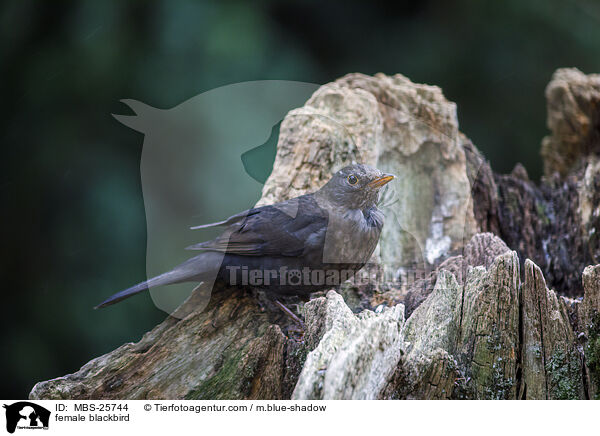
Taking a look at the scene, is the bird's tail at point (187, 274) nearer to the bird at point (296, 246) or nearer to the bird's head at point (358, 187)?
the bird at point (296, 246)

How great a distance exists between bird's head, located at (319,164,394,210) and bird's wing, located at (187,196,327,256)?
0.14 meters

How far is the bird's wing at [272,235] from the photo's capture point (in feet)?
9.16

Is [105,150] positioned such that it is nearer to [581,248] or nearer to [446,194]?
[446,194]

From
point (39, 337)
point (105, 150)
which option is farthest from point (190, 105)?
point (39, 337)

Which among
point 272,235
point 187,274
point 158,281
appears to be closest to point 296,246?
point 272,235

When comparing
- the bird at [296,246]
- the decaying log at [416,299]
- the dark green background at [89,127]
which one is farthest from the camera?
the dark green background at [89,127]

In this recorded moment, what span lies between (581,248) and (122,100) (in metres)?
2.90
